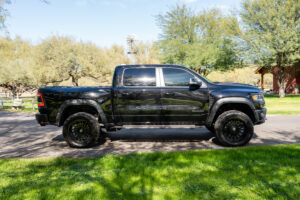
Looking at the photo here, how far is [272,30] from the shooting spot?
22359mm

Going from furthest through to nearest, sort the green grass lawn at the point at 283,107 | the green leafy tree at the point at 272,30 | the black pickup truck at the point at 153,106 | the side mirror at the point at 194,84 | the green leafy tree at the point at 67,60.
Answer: the green leafy tree at the point at 67,60 → the green leafy tree at the point at 272,30 → the green grass lawn at the point at 283,107 → the black pickup truck at the point at 153,106 → the side mirror at the point at 194,84

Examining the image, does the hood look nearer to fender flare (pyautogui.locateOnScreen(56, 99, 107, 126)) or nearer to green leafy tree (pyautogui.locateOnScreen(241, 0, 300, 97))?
fender flare (pyautogui.locateOnScreen(56, 99, 107, 126))

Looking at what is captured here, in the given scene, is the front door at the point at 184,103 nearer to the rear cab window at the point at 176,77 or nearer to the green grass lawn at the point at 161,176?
the rear cab window at the point at 176,77

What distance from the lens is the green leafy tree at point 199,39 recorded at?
951 inches

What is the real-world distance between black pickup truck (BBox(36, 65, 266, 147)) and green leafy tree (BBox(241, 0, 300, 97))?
19541 millimetres

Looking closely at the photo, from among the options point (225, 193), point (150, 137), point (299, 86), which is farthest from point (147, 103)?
point (299, 86)

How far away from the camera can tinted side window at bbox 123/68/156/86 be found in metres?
5.66

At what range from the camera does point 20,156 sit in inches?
194

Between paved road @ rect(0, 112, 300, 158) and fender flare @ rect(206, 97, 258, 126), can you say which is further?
fender flare @ rect(206, 97, 258, 126)

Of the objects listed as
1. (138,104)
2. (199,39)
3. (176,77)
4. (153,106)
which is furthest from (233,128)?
(199,39)

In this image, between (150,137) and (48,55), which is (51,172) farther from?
(48,55)

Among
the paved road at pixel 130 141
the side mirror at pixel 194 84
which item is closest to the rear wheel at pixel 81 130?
the paved road at pixel 130 141

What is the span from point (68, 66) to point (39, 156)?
87.9 feet

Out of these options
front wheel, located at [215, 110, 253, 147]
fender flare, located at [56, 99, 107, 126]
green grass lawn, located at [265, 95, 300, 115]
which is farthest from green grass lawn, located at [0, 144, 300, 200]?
green grass lawn, located at [265, 95, 300, 115]
